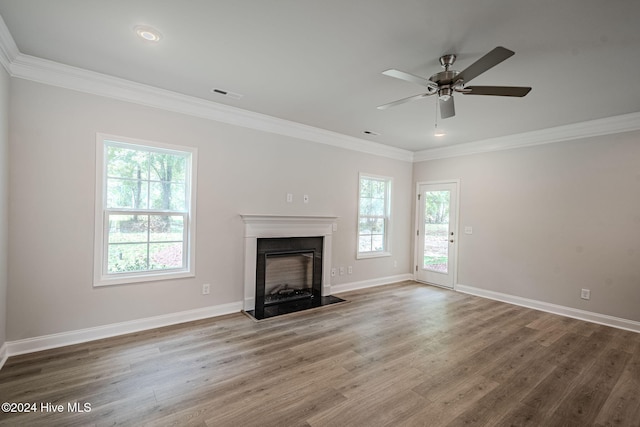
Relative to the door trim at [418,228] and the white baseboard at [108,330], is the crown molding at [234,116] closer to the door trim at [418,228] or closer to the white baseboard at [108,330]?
the door trim at [418,228]

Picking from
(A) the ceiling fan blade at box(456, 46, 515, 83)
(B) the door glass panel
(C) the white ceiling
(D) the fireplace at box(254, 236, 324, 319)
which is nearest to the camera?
(A) the ceiling fan blade at box(456, 46, 515, 83)

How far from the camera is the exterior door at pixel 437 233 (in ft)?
17.9

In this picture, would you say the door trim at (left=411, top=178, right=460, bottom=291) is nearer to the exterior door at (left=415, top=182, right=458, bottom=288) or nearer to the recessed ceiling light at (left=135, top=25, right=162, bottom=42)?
the exterior door at (left=415, top=182, right=458, bottom=288)

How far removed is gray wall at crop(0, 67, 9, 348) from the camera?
8.06 ft

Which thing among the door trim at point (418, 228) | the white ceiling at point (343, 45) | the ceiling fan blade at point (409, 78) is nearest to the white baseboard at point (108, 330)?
the white ceiling at point (343, 45)

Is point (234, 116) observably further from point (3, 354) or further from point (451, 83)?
point (3, 354)

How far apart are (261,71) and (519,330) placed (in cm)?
415

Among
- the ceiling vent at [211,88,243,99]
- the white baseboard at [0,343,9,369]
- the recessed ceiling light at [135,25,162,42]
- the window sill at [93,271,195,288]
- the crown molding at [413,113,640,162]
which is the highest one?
the recessed ceiling light at [135,25,162,42]

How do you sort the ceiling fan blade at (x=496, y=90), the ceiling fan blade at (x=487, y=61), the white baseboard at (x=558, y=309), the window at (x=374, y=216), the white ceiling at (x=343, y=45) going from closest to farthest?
1. the ceiling fan blade at (x=487, y=61)
2. the white ceiling at (x=343, y=45)
3. the ceiling fan blade at (x=496, y=90)
4. the white baseboard at (x=558, y=309)
5. the window at (x=374, y=216)

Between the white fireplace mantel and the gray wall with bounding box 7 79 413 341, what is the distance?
0.11 m

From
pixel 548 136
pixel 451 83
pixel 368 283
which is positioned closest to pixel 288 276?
pixel 368 283

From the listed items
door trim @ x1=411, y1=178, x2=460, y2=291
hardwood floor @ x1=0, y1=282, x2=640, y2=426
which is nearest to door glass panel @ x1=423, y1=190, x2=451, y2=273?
door trim @ x1=411, y1=178, x2=460, y2=291

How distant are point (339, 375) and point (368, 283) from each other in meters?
3.06

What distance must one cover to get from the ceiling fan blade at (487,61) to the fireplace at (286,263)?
2804 mm
